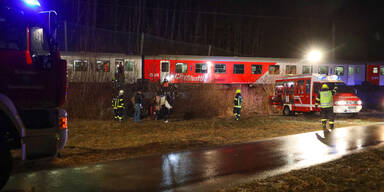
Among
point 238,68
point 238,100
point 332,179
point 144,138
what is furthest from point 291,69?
point 332,179

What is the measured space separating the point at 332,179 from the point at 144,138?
6350 mm

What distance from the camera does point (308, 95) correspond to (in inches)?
678

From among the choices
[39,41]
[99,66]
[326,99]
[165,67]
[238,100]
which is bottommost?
[238,100]

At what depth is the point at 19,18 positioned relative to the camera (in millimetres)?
4844

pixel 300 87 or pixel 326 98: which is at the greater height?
pixel 300 87

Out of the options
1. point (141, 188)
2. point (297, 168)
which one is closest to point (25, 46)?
point (141, 188)

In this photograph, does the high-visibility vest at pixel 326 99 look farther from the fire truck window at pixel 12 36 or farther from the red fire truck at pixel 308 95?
the fire truck window at pixel 12 36

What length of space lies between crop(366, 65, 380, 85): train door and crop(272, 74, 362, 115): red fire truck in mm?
17578

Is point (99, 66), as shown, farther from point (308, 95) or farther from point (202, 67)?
point (308, 95)

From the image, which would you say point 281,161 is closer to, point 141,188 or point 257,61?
point 141,188

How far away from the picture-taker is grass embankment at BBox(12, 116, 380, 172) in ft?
24.8

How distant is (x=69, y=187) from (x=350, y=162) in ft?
18.0

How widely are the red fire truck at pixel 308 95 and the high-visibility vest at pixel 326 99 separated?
3448mm

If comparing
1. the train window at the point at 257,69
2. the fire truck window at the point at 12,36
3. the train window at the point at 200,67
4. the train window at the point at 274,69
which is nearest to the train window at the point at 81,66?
the train window at the point at 200,67
